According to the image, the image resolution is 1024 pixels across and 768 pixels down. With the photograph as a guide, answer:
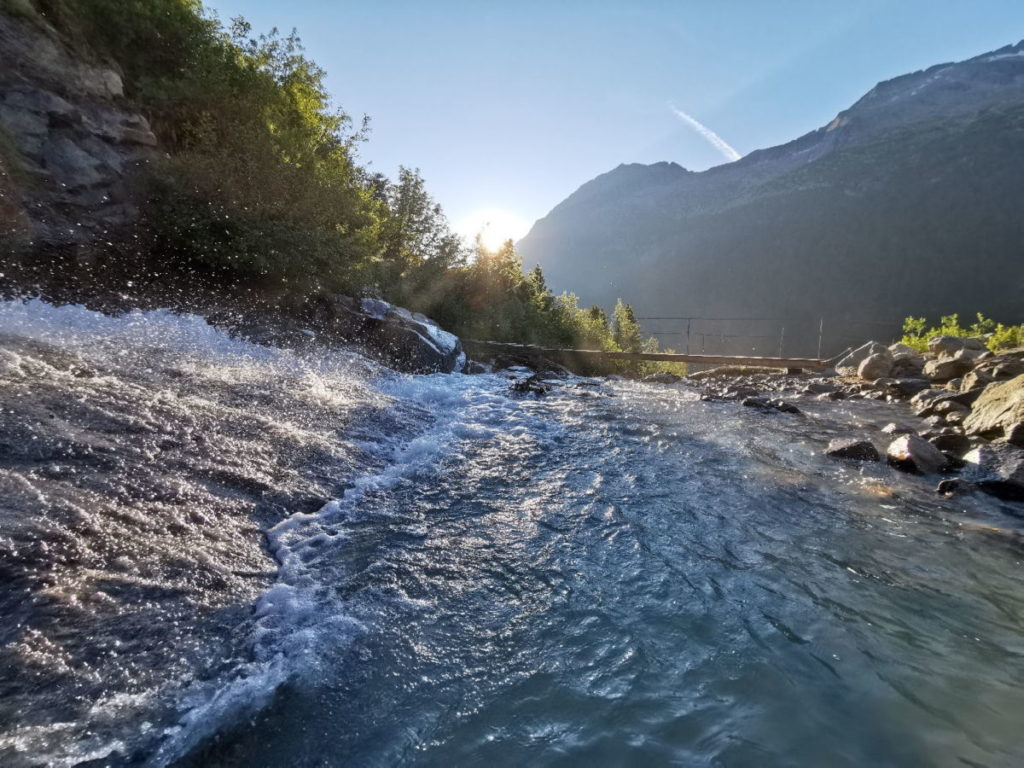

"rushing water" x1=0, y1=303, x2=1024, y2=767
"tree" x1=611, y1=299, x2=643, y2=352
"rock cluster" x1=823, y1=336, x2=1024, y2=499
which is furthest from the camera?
"tree" x1=611, y1=299, x2=643, y2=352

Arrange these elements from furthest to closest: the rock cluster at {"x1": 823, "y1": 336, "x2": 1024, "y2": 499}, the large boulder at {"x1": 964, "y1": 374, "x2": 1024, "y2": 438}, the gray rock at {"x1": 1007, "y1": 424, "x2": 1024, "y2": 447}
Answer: the large boulder at {"x1": 964, "y1": 374, "x2": 1024, "y2": 438}
the gray rock at {"x1": 1007, "y1": 424, "x2": 1024, "y2": 447}
the rock cluster at {"x1": 823, "y1": 336, "x2": 1024, "y2": 499}

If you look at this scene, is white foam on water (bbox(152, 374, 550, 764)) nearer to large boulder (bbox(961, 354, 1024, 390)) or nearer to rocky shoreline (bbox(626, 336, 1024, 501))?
rocky shoreline (bbox(626, 336, 1024, 501))

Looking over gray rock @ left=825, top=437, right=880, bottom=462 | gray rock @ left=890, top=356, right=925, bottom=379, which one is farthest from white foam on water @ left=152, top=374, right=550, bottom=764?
gray rock @ left=890, top=356, right=925, bottom=379

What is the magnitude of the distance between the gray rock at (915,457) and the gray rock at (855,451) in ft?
0.69

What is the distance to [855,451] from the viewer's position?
7.41 meters

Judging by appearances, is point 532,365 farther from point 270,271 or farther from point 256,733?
point 256,733

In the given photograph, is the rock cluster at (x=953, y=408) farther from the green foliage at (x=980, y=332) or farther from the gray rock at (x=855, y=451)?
the green foliage at (x=980, y=332)

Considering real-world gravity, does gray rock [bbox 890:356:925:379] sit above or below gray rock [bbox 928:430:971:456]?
above

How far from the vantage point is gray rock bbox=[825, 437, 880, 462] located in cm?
732

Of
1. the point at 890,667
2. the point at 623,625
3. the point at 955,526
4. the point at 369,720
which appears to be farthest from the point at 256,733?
the point at 955,526

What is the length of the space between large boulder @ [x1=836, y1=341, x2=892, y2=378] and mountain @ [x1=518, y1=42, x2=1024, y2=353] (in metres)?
76.0

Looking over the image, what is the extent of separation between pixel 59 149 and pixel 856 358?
24.8 metres

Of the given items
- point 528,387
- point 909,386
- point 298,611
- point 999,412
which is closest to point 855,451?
point 999,412

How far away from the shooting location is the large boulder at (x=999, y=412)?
800cm
